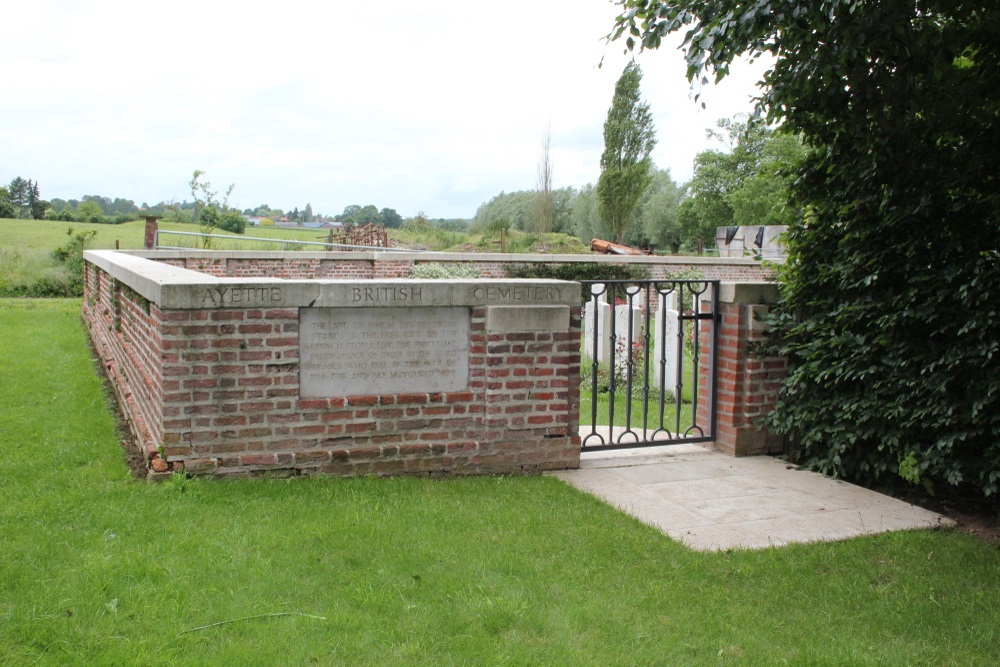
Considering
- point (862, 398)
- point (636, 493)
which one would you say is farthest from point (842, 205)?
point (636, 493)

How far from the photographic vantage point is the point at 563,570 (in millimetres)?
3738

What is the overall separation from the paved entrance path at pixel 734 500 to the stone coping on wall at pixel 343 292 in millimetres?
1192

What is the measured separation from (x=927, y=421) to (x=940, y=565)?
112 cm

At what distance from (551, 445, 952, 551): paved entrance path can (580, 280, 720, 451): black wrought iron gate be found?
31 centimetres

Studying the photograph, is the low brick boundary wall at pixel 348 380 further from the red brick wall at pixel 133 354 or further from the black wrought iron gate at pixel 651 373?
the black wrought iron gate at pixel 651 373

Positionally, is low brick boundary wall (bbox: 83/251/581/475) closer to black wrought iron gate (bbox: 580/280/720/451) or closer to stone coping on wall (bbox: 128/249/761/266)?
black wrought iron gate (bbox: 580/280/720/451)

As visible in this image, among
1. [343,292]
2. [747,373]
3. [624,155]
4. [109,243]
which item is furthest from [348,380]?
[624,155]

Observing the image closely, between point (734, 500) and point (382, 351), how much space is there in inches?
89.6

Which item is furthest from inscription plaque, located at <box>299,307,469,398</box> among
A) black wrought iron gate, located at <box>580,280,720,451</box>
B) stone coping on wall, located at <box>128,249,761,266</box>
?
stone coping on wall, located at <box>128,249,761,266</box>

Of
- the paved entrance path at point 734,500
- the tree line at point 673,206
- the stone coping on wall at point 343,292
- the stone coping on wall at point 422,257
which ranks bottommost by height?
the paved entrance path at point 734,500

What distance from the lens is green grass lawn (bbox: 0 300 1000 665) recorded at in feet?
9.86

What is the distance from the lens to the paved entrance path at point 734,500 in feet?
14.5

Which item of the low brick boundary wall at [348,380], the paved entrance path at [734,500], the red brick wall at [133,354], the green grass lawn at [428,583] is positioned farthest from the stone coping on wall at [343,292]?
the paved entrance path at [734,500]

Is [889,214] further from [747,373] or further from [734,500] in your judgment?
[734,500]
